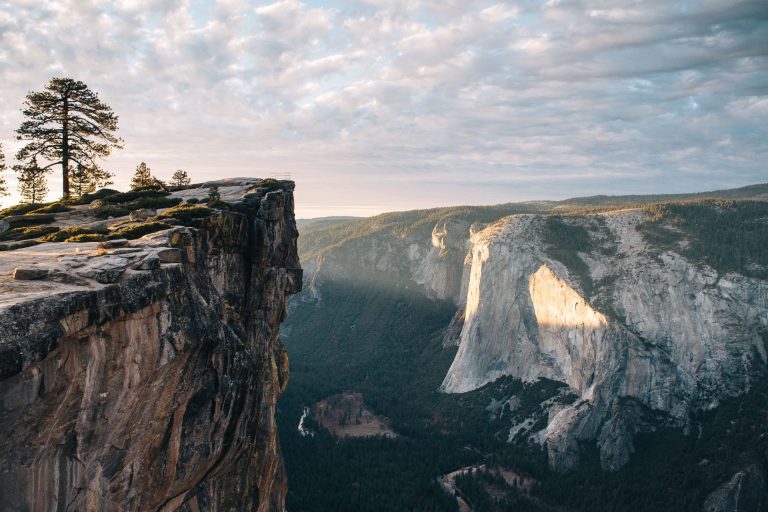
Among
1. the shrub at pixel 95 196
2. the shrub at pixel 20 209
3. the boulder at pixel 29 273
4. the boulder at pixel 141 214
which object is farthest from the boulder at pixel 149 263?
the shrub at pixel 20 209

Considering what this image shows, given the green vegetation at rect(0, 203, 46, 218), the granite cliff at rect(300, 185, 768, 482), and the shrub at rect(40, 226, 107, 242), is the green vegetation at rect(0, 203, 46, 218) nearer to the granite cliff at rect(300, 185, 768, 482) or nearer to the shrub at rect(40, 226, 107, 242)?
the shrub at rect(40, 226, 107, 242)

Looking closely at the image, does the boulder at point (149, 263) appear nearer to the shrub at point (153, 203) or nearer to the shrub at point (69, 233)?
the shrub at point (69, 233)

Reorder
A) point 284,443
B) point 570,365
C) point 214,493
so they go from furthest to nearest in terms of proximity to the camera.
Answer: point 570,365 < point 284,443 < point 214,493

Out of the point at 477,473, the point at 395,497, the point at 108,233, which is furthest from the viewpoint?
the point at 477,473

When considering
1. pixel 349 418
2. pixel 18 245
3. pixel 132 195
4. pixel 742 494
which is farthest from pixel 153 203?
pixel 349 418

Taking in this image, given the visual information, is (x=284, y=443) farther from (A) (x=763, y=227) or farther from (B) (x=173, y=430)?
(A) (x=763, y=227)

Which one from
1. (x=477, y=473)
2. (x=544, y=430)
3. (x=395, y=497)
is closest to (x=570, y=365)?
(x=544, y=430)

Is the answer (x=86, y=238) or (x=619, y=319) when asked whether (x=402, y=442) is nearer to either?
(x=619, y=319)
